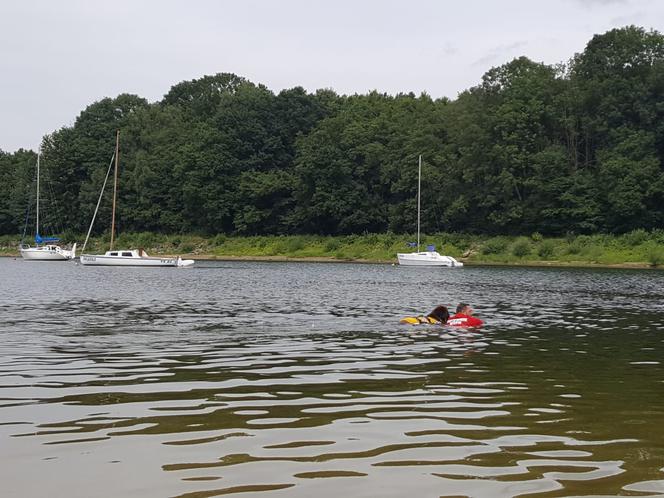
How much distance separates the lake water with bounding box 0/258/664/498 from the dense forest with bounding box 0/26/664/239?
66.9m

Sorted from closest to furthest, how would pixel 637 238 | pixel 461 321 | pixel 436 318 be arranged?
pixel 461 321 < pixel 436 318 < pixel 637 238

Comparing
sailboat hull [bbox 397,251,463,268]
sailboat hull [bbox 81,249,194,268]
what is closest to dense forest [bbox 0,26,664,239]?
sailboat hull [bbox 397,251,463,268]

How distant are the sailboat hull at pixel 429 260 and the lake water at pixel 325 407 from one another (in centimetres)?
5004

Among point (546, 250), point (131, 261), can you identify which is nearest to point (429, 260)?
point (546, 250)

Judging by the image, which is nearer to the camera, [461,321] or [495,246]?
[461,321]

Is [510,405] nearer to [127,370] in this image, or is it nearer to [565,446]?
[565,446]

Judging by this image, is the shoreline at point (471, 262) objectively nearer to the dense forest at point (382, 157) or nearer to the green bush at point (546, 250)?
the green bush at point (546, 250)

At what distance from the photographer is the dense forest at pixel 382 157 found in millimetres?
87750

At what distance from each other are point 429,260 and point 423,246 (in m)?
16.5

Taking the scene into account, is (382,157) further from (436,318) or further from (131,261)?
(436,318)

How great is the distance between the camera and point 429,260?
255 feet

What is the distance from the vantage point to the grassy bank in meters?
79.8

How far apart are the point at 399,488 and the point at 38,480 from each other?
3646 mm

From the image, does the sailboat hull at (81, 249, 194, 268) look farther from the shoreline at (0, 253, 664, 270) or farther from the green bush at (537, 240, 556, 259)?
the green bush at (537, 240, 556, 259)
